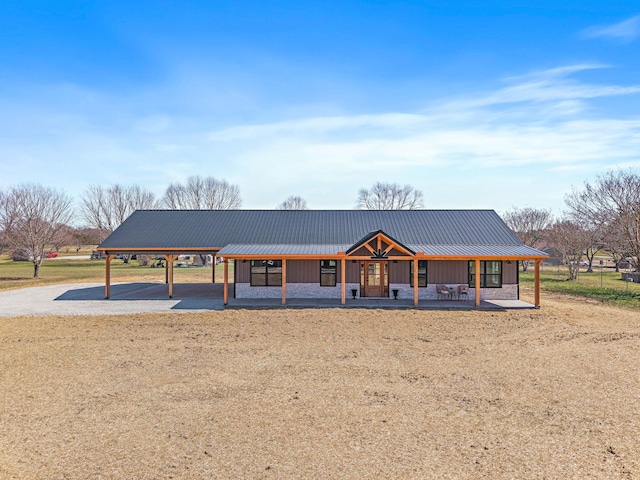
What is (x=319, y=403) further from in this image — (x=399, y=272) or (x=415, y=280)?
(x=399, y=272)

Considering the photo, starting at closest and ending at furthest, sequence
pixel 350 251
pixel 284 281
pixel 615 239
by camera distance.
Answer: pixel 350 251 < pixel 284 281 < pixel 615 239

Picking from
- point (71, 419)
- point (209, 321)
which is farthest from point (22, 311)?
point (71, 419)

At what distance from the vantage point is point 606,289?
2794 centimetres

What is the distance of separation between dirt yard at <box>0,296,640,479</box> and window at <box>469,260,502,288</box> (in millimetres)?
6696

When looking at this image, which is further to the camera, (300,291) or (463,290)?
(300,291)

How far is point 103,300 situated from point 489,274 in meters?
19.2

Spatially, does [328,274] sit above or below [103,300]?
above

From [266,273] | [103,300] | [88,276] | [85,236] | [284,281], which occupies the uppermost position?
[85,236]

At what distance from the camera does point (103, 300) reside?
71.7 ft

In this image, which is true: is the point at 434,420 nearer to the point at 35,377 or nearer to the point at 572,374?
the point at 572,374

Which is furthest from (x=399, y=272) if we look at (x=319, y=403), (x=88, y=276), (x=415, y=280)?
(x=88, y=276)

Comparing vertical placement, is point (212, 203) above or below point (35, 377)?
above

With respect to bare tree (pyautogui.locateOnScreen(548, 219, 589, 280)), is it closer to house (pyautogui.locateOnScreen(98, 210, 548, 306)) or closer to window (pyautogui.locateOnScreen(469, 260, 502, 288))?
house (pyautogui.locateOnScreen(98, 210, 548, 306))

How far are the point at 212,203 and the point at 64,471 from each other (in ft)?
A: 202
